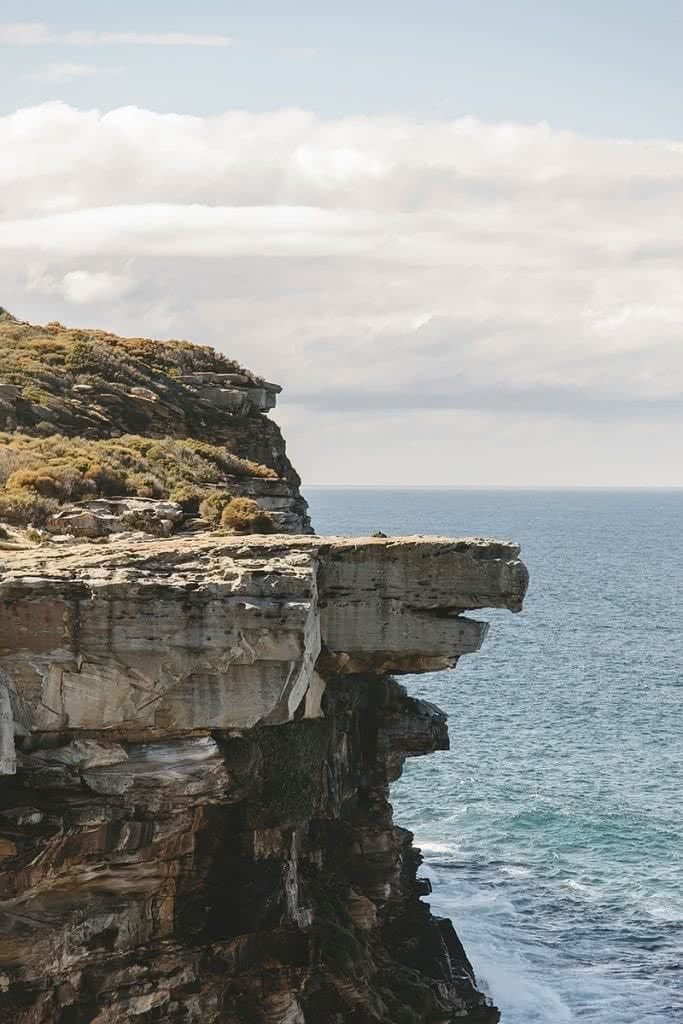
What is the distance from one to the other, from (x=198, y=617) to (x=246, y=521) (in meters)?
7.73

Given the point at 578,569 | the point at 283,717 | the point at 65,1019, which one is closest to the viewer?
the point at 65,1019

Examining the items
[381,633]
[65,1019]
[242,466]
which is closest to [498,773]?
[242,466]

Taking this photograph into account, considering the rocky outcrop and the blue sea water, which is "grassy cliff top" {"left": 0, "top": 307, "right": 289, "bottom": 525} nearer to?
the rocky outcrop

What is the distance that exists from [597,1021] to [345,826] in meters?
9.83

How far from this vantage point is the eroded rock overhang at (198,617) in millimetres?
31891

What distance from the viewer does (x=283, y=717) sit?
33.4 metres

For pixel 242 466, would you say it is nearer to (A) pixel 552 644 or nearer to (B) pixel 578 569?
(A) pixel 552 644

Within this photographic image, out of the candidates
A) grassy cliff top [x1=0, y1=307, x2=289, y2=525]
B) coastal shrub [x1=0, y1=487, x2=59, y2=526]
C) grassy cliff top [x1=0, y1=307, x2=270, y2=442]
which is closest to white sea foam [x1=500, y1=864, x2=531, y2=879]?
grassy cliff top [x1=0, y1=307, x2=289, y2=525]

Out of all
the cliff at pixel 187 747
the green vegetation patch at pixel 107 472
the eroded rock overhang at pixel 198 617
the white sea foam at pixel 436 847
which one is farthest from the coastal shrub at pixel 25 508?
the white sea foam at pixel 436 847

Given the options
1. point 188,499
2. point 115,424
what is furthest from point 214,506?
point 115,424

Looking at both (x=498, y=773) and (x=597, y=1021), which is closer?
(x=597, y=1021)

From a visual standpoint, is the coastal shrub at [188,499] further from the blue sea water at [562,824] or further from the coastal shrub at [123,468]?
the blue sea water at [562,824]

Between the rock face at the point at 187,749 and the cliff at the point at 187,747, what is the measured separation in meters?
0.05

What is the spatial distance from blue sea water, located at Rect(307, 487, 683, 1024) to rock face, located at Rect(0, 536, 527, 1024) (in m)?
10.9
